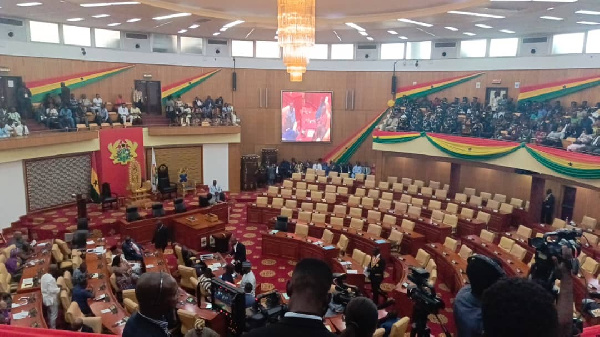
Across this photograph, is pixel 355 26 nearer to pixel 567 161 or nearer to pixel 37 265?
pixel 567 161

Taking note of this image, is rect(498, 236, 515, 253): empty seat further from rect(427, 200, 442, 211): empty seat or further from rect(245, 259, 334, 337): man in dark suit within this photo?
rect(245, 259, 334, 337): man in dark suit

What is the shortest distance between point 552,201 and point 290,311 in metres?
15.9

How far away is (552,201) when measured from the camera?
15195 millimetres

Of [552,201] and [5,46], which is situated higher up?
[5,46]

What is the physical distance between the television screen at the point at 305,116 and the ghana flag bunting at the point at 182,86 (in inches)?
158

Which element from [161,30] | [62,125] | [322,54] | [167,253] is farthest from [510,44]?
[62,125]

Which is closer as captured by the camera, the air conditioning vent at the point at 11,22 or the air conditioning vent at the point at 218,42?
the air conditioning vent at the point at 11,22

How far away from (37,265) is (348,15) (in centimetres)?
1213

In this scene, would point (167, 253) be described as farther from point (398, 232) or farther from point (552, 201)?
point (552, 201)

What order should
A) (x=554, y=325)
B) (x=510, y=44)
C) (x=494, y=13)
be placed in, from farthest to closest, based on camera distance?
(x=510, y=44), (x=494, y=13), (x=554, y=325)

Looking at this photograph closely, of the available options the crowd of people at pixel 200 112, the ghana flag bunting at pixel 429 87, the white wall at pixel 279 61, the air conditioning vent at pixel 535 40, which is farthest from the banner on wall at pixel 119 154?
the air conditioning vent at pixel 535 40

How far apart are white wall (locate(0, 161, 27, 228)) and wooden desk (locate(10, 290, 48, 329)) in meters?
7.19

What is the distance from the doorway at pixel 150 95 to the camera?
65.1ft

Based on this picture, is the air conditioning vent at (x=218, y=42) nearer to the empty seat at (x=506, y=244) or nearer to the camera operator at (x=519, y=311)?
the empty seat at (x=506, y=244)
